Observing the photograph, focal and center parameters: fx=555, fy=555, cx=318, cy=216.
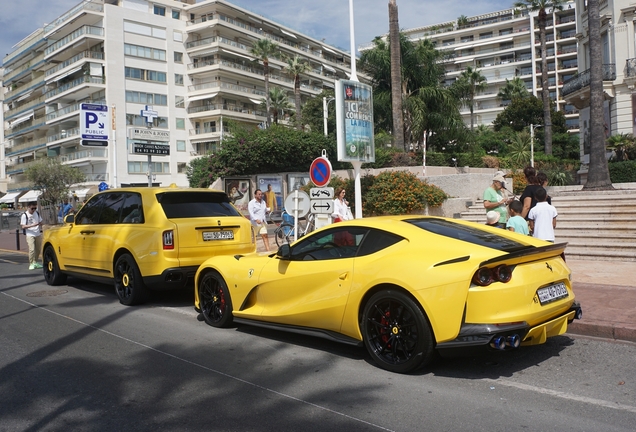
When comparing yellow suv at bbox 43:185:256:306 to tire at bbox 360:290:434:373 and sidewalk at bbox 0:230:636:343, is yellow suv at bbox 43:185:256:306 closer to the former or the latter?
tire at bbox 360:290:434:373

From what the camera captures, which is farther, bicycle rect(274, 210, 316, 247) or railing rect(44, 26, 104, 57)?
railing rect(44, 26, 104, 57)

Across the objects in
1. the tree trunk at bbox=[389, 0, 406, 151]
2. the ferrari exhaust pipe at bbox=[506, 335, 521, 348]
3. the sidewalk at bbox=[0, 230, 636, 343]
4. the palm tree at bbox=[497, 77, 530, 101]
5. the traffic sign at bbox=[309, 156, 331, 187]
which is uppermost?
the palm tree at bbox=[497, 77, 530, 101]

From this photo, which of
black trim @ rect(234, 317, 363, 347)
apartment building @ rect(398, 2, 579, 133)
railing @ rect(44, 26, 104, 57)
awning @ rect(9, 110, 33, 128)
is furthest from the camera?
apartment building @ rect(398, 2, 579, 133)

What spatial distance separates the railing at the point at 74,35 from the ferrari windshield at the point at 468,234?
60171mm

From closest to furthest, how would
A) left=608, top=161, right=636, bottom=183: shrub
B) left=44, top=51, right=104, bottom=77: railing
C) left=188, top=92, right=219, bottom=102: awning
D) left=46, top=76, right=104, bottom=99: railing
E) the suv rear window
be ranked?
the suv rear window, left=608, top=161, right=636, bottom=183: shrub, left=46, top=76, right=104, bottom=99: railing, left=44, top=51, right=104, bottom=77: railing, left=188, top=92, right=219, bottom=102: awning

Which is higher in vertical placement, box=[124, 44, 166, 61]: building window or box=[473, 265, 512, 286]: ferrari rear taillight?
box=[124, 44, 166, 61]: building window

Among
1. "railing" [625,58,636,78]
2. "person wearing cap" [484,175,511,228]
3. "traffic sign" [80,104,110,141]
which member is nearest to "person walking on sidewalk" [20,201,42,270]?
"traffic sign" [80,104,110,141]

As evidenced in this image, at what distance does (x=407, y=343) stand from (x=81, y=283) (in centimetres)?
848

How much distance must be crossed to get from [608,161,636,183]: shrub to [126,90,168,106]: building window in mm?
47761

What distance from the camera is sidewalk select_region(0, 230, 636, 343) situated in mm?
6032

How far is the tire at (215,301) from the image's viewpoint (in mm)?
6730

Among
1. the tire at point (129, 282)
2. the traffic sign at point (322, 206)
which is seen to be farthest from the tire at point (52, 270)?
the traffic sign at point (322, 206)

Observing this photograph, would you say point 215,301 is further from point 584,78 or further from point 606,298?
point 584,78

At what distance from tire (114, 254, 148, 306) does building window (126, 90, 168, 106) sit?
55.1m
